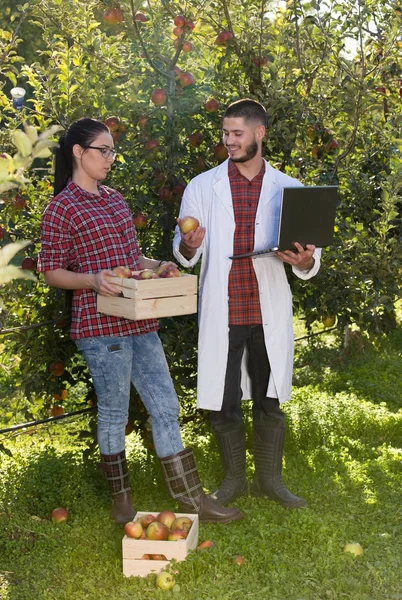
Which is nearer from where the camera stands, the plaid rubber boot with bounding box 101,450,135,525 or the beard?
the plaid rubber boot with bounding box 101,450,135,525

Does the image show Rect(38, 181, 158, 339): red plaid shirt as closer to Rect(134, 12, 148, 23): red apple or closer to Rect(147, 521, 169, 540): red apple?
Rect(147, 521, 169, 540): red apple

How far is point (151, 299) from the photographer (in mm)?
3482

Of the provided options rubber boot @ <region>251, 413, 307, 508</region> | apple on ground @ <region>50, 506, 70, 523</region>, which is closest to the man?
rubber boot @ <region>251, 413, 307, 508</region>

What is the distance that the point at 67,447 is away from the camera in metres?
5.44

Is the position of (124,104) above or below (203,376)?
above

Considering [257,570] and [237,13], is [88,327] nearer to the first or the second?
[257,570]

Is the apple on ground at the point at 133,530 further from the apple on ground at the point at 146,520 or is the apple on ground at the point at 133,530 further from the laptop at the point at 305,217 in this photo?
the laptop at the point at 305,217

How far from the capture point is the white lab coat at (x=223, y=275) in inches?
157

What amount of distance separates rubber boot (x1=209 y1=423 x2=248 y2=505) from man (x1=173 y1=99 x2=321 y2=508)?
0.19 meters

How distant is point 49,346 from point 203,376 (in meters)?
0.84

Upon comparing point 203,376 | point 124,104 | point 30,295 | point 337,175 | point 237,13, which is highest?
point 237,13

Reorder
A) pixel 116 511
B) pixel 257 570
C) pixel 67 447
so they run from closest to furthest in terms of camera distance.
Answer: pixel 257 570, pixel 116 511, pixel 67 447

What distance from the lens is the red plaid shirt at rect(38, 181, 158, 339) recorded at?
3.53 metres

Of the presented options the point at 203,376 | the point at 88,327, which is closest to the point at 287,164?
the point at 203,376
